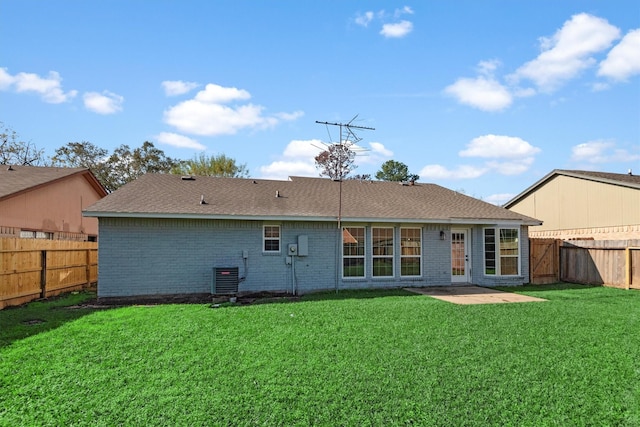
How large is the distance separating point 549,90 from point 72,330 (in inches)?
601

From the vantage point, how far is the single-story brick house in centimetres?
1141

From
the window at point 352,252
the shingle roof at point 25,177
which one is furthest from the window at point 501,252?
the shingle roof at point 25,177

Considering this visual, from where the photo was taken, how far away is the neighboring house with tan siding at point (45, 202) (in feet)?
47.4

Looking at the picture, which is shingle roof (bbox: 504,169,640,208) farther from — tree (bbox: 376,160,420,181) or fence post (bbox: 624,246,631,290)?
tree (bbox: 376,160,420,181)

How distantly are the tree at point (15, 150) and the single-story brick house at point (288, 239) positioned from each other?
2284 cm

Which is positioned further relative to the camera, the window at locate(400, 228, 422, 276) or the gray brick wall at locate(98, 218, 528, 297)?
the window at locate(400, 228, 422, 276)

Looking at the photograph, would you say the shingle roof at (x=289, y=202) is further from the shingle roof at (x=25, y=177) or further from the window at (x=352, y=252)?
the shingle roof at (x=25, y=177)

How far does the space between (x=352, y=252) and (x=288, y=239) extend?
2.20m

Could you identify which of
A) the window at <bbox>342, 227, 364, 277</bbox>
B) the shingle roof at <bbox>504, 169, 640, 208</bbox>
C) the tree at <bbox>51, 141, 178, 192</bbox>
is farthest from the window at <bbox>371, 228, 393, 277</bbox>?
the tree at <bbox>51, 141, 178, 192</bbox>

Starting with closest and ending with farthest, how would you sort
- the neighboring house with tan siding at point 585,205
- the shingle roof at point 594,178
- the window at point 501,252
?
1. the window at point 501,252
2. the neighboring house with tan siding at point 585,205
3. the shingle roof at point 594,178

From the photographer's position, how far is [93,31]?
37.0 feet

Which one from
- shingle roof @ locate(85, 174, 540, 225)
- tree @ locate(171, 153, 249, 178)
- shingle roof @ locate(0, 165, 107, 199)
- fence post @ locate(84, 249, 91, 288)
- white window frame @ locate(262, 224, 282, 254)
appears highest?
tree @ locate(171, 153, 249, 178)

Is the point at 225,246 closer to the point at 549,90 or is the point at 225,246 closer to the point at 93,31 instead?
the point at 93,31

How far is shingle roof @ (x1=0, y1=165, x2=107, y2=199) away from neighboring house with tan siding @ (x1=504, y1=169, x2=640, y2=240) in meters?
24.2
